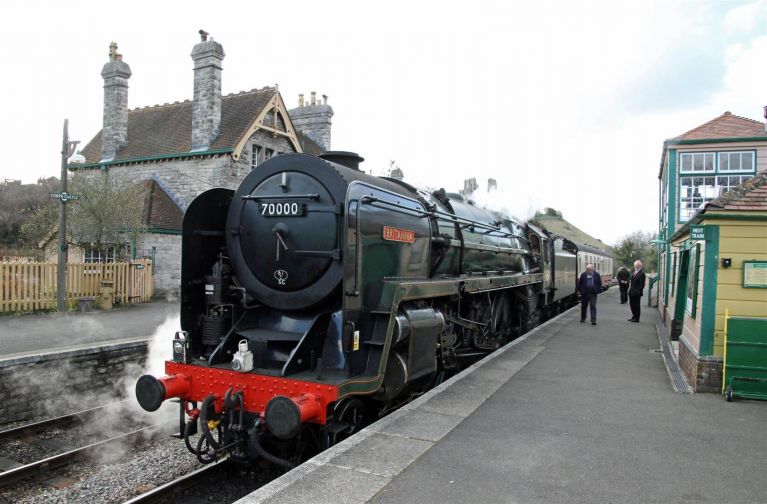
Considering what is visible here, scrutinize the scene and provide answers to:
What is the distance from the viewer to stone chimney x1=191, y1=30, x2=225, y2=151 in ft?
61.2

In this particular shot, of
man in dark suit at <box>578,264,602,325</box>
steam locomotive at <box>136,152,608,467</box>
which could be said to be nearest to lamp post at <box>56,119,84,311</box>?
steam locomotive at <box>136,152,608,467</box>

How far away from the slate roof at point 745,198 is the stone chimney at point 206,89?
16.3m

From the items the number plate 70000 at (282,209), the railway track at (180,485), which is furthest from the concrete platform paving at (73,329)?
the number plate 70000 at (282,209)

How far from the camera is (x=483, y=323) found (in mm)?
8359

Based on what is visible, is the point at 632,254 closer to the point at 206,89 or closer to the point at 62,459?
the point at 206,89

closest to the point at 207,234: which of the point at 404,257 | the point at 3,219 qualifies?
the point at 404,257

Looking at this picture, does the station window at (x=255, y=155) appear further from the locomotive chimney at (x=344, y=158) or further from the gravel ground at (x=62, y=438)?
the locomotive chimney at (x=344, y=158)

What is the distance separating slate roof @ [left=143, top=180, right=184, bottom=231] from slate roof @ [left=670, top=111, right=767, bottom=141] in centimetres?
1625

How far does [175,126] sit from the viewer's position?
20906mm

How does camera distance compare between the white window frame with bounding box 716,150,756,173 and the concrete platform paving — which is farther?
the white window frame with bounding box 716,150,756,173

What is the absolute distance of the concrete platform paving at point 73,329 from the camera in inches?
342

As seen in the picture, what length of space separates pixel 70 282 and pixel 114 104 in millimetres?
9418

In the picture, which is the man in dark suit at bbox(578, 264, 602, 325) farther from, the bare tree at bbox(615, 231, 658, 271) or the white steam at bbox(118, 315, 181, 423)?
the bare tree at bbox(615, 231, 658, 271)

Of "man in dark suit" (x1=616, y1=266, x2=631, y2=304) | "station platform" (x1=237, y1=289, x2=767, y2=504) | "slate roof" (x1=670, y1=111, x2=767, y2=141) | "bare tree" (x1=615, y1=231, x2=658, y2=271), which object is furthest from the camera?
"bare tree" (x1=615, y1=231, x2=658, y2=271)
